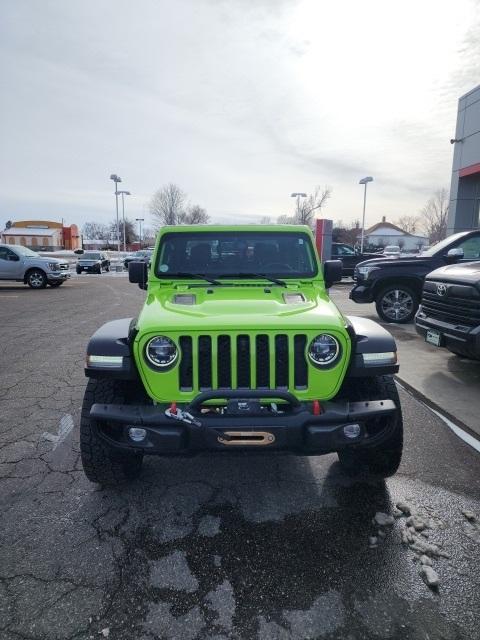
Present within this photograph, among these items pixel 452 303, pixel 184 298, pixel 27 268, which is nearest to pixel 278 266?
pixel 184 298

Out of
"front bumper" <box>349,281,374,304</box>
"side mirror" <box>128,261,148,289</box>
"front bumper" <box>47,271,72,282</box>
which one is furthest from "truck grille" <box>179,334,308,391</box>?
"front bumper" <box>47,271,72,282</box>

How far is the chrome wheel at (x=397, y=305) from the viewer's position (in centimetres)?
866

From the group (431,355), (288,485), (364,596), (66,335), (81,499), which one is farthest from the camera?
(66,335)

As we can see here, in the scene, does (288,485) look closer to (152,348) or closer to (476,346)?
(152,348)

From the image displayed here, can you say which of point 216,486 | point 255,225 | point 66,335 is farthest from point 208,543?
point 66,335

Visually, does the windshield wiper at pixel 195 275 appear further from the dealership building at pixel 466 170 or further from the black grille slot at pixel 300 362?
the dealership building at pixel 466 170

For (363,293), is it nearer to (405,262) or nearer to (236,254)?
(405,262)

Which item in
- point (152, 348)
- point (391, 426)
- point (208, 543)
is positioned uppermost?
point (152, 348)

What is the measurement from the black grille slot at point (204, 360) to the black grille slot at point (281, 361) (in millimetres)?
402

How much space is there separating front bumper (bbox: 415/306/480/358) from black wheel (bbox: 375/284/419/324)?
A: 334cm

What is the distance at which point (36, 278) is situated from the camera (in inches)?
663

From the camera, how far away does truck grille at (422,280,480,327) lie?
182 inches

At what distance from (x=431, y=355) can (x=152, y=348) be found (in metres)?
5.11

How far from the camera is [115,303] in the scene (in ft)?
41.4
